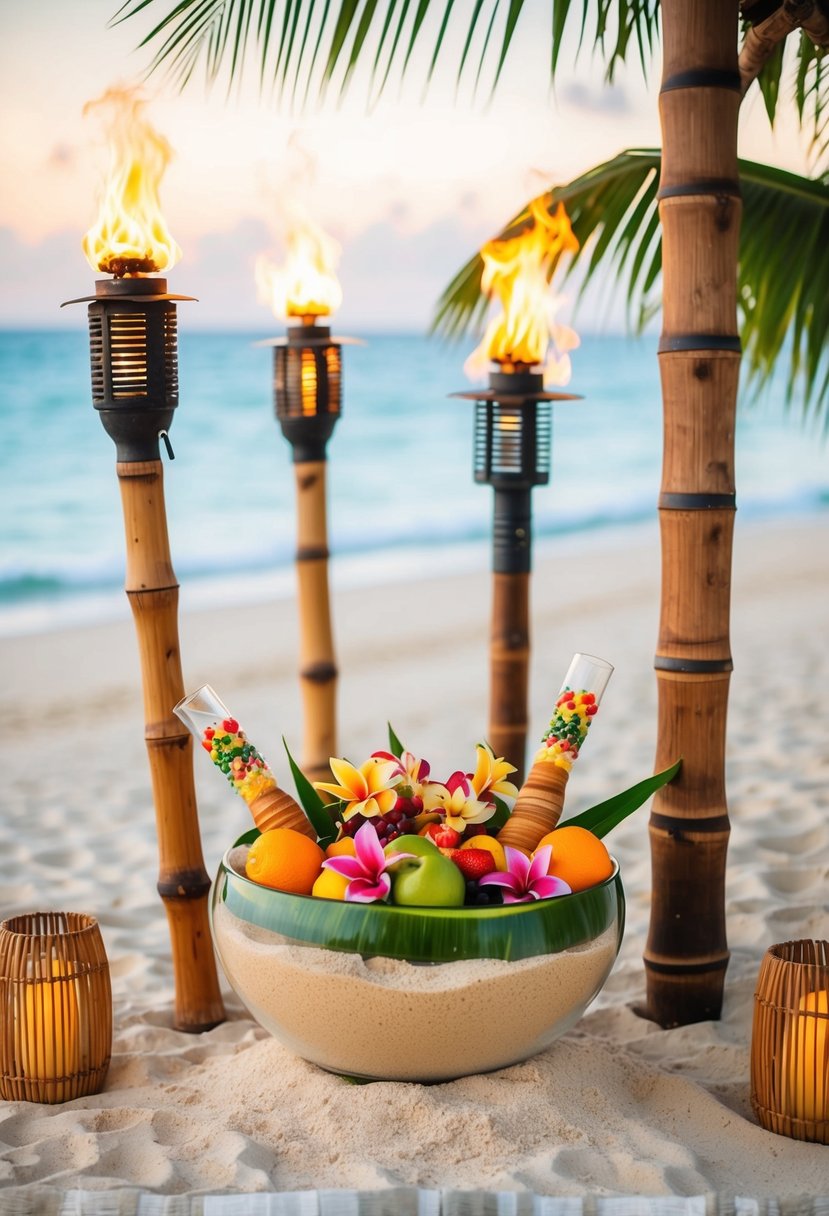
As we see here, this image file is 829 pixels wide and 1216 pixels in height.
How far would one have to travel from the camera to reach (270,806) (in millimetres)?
1756

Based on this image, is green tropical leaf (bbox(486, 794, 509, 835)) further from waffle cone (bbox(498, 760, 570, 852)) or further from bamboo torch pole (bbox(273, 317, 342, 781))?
bamboo torch pole (bbox(273, 317, 342, 781))

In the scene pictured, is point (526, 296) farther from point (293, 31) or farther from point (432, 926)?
point (432, 926)

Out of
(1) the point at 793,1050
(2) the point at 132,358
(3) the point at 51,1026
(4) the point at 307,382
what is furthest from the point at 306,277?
(1) the point at 793,1050

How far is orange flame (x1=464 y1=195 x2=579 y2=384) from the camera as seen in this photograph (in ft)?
8.13

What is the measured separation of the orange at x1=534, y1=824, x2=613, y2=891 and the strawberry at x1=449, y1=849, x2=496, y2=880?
80 millimetres

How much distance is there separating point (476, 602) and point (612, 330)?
22554 millimetres

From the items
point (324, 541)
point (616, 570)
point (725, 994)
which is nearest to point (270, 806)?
point (725, 994)

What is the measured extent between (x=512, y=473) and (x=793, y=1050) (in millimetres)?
1254

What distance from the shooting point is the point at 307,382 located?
8.63ft

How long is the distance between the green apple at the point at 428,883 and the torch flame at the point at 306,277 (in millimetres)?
1516

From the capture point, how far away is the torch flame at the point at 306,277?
2.68 meters

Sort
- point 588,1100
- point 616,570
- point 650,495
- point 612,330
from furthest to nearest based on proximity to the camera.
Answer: point 612,330, point 650,495, point 616,570, point 588,1100

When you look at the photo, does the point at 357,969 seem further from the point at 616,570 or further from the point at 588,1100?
the point at 616,570

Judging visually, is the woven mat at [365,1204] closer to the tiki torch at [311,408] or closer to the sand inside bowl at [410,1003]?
the sand inside bowl at [410,1003]
